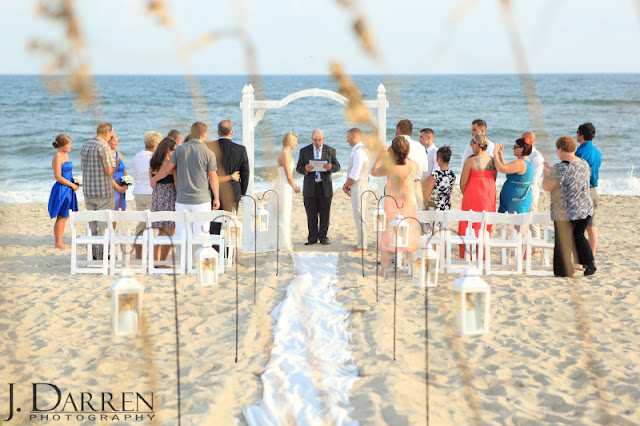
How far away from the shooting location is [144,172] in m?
7.88

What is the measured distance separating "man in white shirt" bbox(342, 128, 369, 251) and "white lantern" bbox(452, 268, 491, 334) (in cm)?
491

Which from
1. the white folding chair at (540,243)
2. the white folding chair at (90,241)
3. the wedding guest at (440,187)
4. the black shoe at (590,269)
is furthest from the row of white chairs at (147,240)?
the black shoe at (590,269)

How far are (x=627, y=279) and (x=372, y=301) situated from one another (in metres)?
3.05

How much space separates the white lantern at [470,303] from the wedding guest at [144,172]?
A: 5052mm

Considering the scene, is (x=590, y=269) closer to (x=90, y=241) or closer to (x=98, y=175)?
(x=90, y=241)

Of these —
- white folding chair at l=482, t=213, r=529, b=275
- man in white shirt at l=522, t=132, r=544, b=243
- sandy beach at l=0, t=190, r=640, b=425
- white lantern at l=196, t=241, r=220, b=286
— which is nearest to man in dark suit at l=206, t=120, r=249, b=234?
sandy beach at l=0, t=190, r=640, b=425

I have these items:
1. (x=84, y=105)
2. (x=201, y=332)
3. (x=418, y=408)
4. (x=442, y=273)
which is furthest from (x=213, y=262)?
(x=84, y=105)

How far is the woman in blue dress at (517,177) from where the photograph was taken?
7.42 m

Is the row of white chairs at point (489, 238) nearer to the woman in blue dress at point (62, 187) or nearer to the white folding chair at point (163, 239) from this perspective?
the white folding chair at point (163, 239)

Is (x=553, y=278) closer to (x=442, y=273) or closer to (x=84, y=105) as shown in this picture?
(x=442, y=273)

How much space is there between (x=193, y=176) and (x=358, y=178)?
2.26 m

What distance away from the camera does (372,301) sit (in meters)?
6.45

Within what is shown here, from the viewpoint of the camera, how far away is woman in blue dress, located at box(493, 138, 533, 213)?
742cm

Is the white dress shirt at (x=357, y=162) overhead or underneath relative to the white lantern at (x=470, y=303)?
overhead
